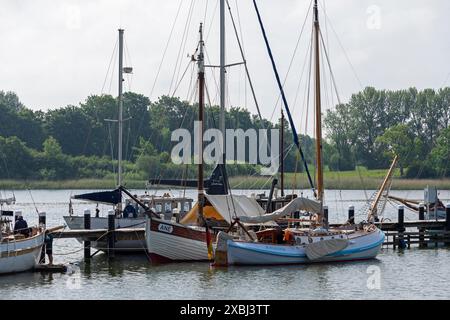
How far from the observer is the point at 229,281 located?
44875 millimetres

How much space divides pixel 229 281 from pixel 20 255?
9.26 m

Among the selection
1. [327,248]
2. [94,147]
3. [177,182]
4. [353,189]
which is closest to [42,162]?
[94,147]

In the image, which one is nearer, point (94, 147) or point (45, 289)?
point (45, 289)

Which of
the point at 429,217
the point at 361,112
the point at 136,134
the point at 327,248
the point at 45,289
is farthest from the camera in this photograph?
the point at 361,112

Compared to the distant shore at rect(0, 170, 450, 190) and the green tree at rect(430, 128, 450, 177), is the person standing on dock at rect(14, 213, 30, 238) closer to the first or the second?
the distant shore at rect(0, 170, 450, 190)

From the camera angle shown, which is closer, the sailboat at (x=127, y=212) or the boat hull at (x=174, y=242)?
the boat hull at (x=174, y=242)

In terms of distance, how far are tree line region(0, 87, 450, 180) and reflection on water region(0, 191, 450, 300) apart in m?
87.0

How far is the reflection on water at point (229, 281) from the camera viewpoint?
41688 millimetres

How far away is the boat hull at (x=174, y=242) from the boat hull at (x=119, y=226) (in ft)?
11.5

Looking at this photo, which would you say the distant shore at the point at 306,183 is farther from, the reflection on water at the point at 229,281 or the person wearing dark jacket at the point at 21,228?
the person wearing dark jacket at the point at 21,228

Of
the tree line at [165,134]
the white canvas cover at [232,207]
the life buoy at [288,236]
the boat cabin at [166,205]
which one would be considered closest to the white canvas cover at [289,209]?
the life buoy at [288,236]

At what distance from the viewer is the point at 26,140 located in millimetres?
165750

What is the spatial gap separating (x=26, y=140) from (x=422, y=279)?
12646 centimetres
